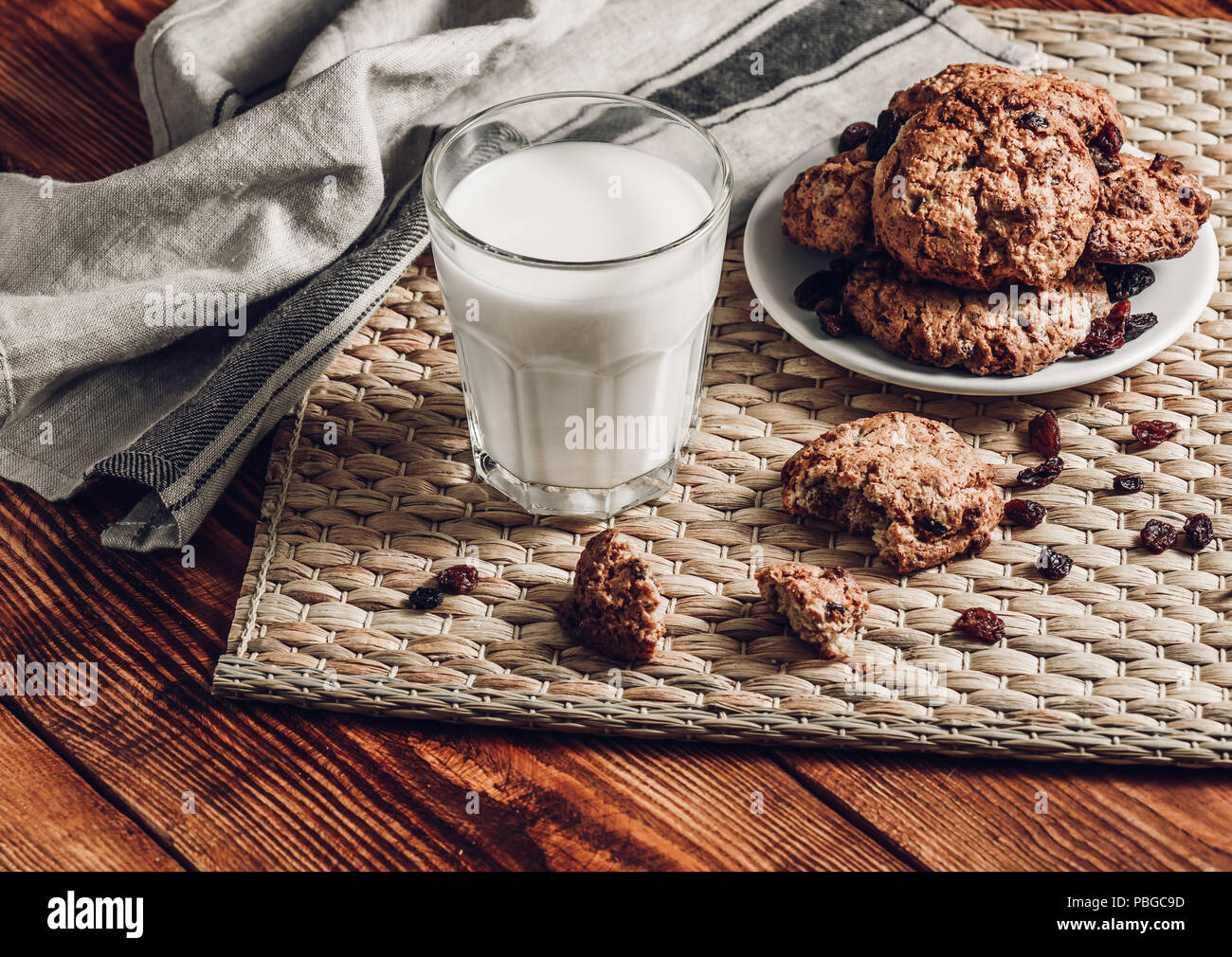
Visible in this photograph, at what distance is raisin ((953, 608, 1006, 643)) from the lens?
1.28 m

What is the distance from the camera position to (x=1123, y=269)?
1.47 m

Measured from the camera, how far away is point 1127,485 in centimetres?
140

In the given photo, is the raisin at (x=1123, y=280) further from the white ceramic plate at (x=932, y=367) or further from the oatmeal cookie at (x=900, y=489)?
the oatmeal cookie at (x=900, y=489)

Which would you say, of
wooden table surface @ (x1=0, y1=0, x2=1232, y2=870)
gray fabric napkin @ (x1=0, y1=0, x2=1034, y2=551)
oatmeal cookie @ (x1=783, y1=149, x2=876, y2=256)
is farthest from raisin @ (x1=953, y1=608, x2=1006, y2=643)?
gray fabric napkin @ (x1=0, y1=0, x2=1034, y2=551)

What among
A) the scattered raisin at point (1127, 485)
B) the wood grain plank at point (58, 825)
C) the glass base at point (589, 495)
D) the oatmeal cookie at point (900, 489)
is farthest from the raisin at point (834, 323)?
the wood grain plank at point (58, 825)

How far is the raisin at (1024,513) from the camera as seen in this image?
1.37m

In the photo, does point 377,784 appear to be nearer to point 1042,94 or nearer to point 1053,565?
point 1053,565

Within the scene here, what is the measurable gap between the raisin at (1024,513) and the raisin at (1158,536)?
0.11 meters

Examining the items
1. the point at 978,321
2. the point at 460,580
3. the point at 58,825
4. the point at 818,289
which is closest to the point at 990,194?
the point at 978,321

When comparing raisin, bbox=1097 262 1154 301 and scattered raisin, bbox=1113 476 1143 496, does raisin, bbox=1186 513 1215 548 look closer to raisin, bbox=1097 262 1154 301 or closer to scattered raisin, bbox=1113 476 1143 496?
scattered raisin, bbox=1113 476 1143 496

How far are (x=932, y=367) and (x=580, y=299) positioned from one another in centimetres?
48

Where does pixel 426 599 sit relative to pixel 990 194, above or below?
below

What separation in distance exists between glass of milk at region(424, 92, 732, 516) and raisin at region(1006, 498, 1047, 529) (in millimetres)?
378

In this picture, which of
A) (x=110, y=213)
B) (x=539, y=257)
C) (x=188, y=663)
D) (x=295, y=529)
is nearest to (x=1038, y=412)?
(x=539, y=257)
